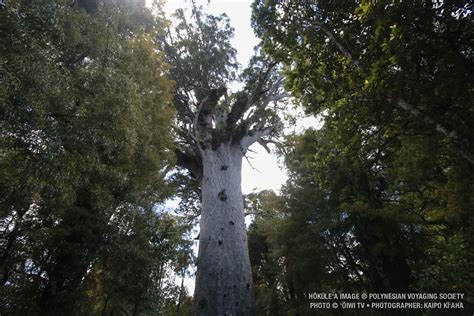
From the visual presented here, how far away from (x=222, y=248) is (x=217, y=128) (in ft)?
13.0

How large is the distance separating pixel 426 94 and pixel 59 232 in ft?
20.3

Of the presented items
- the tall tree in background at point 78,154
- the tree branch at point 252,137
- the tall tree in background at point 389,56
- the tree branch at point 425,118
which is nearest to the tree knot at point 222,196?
the tall tree in background at point 78,154

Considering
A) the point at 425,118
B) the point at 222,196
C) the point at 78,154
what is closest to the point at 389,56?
the point at 425,118

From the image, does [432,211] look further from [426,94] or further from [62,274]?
[62,274]

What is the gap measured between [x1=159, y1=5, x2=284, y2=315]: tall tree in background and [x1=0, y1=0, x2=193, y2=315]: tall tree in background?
1163mm

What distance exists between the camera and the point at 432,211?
498 centimetres

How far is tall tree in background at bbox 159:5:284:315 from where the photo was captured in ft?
18.3

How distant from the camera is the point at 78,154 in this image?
142 inches

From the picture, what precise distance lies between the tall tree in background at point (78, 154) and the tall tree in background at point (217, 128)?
45.8 inches

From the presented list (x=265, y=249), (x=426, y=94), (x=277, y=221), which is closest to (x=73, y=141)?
(x=426, y=94)

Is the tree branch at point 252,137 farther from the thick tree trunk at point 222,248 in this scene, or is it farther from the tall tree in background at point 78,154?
the tall tree in background at point 78,154

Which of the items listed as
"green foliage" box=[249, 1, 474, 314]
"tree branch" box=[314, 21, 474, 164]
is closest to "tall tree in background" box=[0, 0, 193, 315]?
"green foliage" box=[249, 1, 474, 314]

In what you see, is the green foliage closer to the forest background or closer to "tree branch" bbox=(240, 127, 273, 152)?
the forest background

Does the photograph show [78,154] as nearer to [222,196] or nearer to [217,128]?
[222,196]
